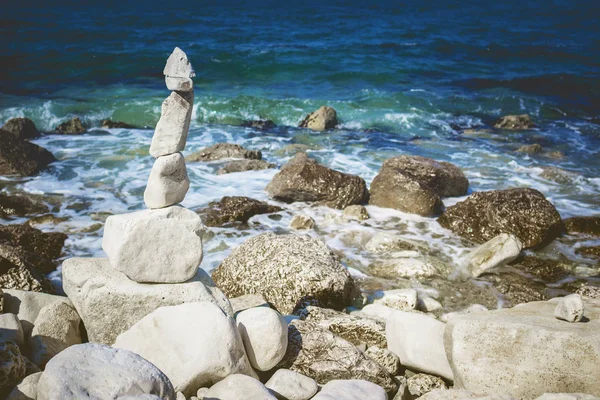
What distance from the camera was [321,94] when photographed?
21969 millimetres

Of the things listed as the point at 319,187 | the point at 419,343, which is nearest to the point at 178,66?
the point at 419,343

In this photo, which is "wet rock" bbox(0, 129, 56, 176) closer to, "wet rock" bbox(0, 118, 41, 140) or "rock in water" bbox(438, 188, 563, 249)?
"wet rock" bbox(0, 118, 41, 140)

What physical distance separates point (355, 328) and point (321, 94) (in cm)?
1706

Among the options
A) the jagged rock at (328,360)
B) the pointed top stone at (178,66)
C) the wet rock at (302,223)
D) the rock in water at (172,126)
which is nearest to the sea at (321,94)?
the wet rock at (302,223)

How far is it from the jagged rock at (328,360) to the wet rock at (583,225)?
6.06 m

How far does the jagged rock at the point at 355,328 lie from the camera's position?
18.7 ft

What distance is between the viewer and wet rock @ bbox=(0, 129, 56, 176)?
40.3ft

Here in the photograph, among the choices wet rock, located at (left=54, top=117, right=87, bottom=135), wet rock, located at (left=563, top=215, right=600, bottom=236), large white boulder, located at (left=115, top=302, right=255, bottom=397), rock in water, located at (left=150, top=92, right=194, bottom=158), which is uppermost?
rock in water, located at (left=150, top=92, right=194, bottom=158)

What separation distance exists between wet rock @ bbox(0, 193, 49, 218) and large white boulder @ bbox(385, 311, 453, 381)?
7463 millimetres

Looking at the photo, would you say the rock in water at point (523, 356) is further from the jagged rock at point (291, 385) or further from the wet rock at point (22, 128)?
the wet rock at point (22, 128)

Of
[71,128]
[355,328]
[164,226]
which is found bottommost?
[71,128]

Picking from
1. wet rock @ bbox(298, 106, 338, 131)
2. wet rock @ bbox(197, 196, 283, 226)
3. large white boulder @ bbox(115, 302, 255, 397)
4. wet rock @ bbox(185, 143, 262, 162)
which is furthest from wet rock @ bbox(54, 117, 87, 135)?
large white boulder @ bbox(115, 302, 255, 397)

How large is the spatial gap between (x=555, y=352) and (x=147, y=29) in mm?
29585

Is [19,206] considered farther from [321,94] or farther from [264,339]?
[321,94]
